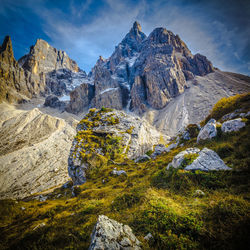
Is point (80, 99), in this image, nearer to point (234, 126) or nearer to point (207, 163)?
point (234, 126)

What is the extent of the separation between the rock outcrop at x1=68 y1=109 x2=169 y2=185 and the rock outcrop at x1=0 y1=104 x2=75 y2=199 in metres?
37.4

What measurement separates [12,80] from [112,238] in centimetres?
17856

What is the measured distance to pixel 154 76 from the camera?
92125 mm

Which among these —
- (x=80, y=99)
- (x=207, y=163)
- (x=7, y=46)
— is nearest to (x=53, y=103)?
(x=80, y=99)

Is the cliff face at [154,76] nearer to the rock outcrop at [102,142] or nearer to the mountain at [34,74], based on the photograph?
the rock outcrop at [102,142]

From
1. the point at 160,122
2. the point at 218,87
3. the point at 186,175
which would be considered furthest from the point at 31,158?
the point at 218,87

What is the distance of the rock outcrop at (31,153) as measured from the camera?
1671 inches

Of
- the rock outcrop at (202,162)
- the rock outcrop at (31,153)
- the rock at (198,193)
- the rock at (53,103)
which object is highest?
the rock at (53,103)

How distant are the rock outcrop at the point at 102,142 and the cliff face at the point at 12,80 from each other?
5450 inches

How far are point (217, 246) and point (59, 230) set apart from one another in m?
5.79

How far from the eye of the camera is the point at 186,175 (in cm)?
577

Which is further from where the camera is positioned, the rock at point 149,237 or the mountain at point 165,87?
the mountain at point 165,87

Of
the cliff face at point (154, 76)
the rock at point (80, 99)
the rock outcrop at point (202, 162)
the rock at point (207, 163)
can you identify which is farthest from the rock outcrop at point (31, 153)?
the cliff face at point (154, 76)

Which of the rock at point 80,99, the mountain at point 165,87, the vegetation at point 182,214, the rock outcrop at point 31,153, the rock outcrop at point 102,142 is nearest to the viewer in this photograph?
the vegetation at point 182,214
